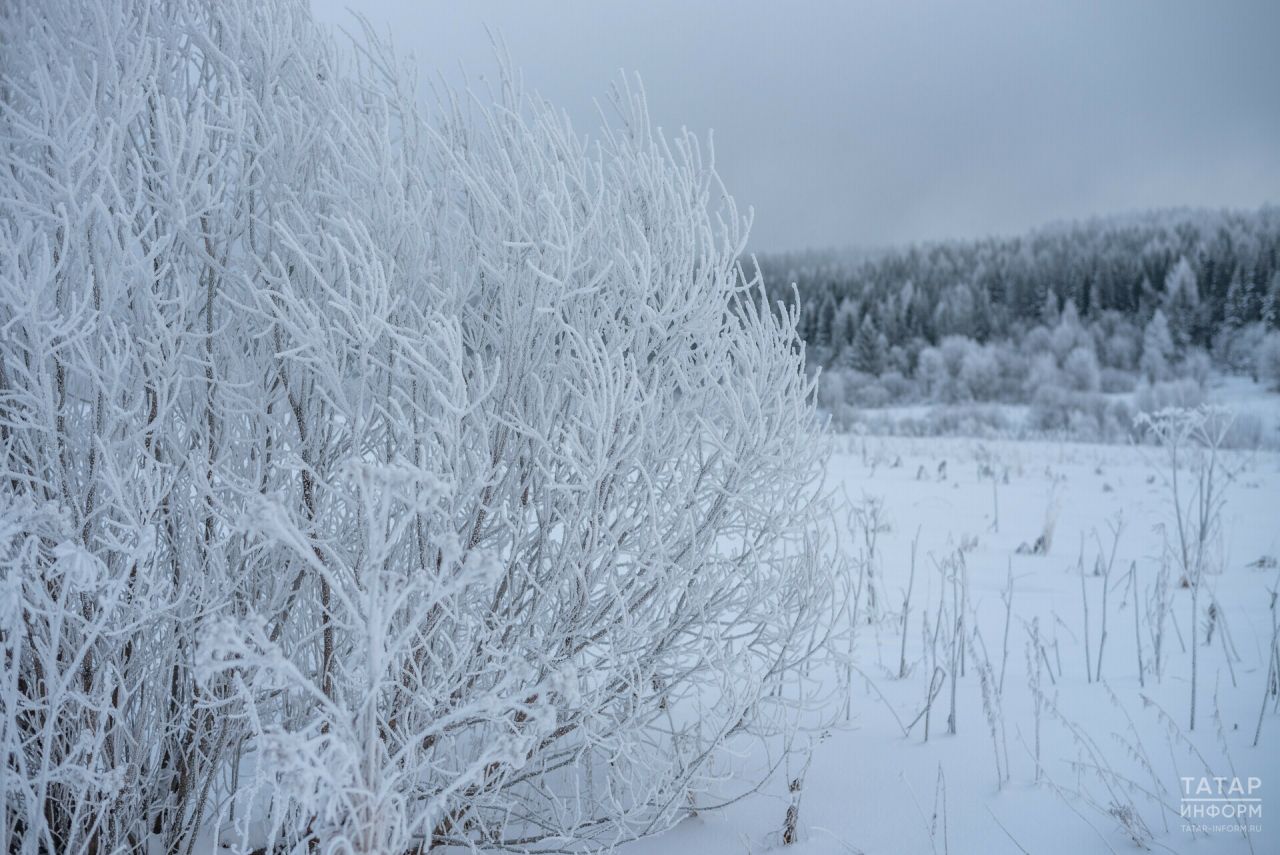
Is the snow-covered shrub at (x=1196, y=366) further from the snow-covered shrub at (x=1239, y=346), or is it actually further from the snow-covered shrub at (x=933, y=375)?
the snow-covered shrub at (x=933, y=375)

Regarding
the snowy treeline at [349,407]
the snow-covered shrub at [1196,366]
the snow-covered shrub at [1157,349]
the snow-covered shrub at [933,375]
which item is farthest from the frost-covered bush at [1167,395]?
the snowy treeline at [349,407]

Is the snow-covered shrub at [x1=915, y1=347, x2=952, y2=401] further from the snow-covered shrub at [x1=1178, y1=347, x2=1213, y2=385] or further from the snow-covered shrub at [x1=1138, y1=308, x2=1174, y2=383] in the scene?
the snow-covered shrub at [x1=1178, y1=347, x2=1213, y2=385]

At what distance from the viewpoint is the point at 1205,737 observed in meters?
2.70

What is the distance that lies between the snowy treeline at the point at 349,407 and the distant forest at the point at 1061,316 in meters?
27.0

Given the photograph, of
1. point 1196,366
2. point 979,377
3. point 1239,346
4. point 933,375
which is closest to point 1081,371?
point 979,377

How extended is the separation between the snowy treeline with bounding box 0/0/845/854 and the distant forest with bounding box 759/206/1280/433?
27.0 metres

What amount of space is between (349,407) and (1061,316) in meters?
49.4

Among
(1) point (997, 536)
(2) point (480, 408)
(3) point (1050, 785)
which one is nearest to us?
(2) point (480, 408)

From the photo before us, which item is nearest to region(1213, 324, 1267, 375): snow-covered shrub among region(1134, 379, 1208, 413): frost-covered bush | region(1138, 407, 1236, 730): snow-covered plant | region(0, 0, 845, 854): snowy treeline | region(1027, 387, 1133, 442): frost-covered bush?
region(1134, 379, 1208, 413): frost-covered bush

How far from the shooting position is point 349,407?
192 cm

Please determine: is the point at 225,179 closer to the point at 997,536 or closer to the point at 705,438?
the point at 705,438

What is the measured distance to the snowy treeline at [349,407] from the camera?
198cm

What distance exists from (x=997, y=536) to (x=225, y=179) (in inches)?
243

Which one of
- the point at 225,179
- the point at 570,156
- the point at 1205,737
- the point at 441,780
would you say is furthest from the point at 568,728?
the point at 1205,737
